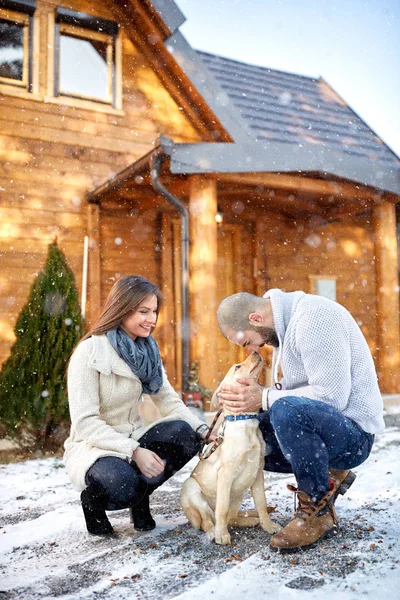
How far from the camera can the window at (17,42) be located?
24.5 ft

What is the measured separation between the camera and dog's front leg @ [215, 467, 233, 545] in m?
2.77

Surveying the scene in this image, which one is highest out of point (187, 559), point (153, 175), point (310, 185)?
point (310, 185)

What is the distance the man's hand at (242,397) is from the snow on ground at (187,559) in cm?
67

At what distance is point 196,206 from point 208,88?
1.87 m

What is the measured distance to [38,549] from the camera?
9.85ft

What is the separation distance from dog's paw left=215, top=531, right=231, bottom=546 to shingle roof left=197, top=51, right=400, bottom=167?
6503 mm

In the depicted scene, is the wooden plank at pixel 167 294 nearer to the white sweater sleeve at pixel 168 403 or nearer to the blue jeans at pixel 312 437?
the white sweater sleeve at pixel 168 403

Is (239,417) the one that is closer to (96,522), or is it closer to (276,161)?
(96,522)

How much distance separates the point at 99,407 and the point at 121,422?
7.2 inches

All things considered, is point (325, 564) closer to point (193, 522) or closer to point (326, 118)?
point (193, 522)

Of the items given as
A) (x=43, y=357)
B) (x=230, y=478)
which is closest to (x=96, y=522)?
(x=230, y=478)

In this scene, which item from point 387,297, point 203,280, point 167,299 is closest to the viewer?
point 203,280

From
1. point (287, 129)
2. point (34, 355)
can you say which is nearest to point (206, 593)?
point (34, 355)

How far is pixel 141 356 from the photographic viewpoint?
3.14 m
